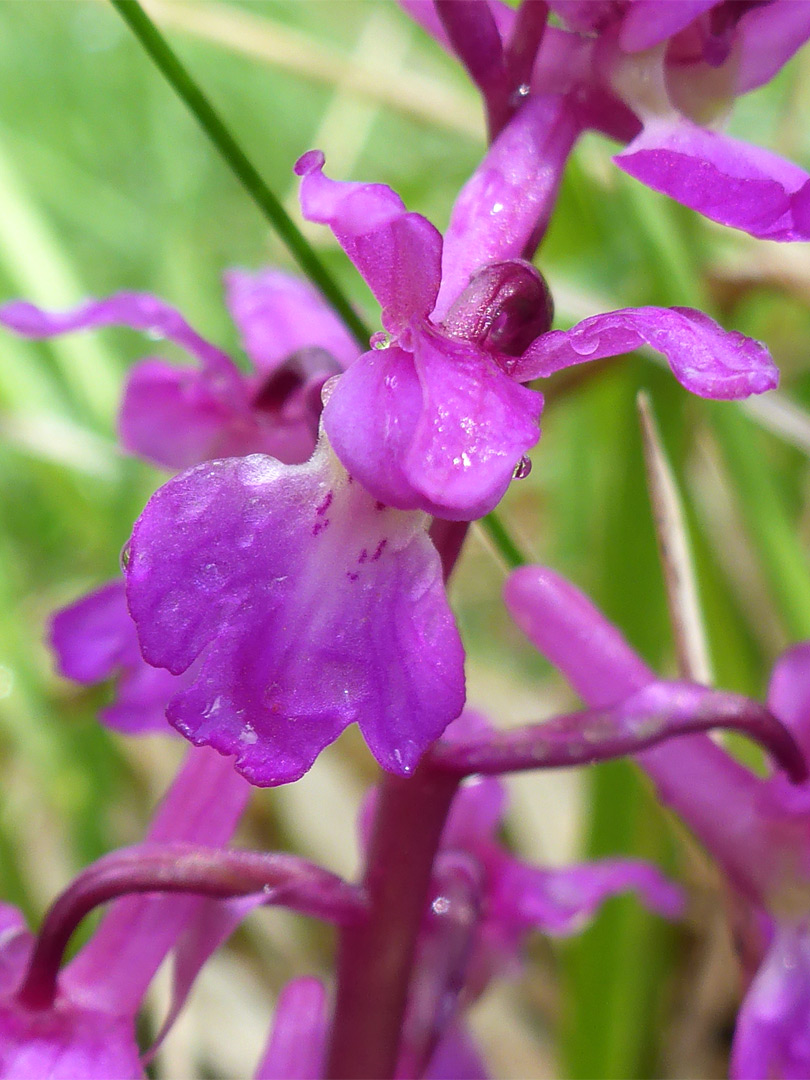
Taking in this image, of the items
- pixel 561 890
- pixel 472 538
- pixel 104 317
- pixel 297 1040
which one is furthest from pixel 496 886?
pixel 472 538

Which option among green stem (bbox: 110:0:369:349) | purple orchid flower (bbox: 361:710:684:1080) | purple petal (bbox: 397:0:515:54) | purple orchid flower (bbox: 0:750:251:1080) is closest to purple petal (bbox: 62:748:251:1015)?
purple orchid flower (bbox: 0:750:251:1080)

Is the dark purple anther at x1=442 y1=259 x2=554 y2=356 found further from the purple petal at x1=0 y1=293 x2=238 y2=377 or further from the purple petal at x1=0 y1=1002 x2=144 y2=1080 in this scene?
the purple petal at x1=0 y1=1002 x2=144 y2=1080

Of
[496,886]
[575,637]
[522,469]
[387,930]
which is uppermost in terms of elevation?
[522,469]

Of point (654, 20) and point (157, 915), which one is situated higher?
point (654, 20)

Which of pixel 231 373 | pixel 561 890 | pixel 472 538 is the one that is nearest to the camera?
pixel 231 373

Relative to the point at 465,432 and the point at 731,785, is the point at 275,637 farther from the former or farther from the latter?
the point at 731,785

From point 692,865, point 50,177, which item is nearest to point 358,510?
point 692,865

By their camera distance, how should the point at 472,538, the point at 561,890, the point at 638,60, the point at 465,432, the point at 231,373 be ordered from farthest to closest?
the point at 472,538 → the point at 561,890 → the point at 231,373 → the point at 638,60 → the point at 465,432
